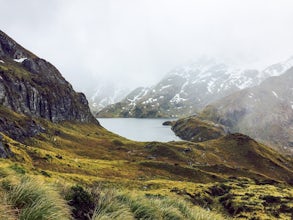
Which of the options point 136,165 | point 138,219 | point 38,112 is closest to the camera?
point 138,219

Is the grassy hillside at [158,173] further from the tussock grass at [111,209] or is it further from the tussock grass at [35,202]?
the tussock grass at [35,202]

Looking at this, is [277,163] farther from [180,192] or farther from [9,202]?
[9,202]

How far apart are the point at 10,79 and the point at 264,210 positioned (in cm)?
14762

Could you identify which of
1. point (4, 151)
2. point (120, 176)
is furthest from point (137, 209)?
point (120, 176)

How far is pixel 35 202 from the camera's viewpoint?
9094 millimetres

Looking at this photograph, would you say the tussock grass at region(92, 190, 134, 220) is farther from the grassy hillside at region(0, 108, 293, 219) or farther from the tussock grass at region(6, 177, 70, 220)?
the tussock grass at region(6, 177, 70, 220)

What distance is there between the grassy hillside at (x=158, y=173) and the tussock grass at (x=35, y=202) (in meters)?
0.21

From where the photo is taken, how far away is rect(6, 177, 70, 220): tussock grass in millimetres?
8391

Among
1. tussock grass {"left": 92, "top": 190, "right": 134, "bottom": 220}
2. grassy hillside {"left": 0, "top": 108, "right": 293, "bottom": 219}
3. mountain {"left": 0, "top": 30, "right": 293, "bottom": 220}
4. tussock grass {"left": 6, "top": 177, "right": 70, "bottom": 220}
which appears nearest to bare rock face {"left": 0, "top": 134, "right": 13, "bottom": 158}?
mountain {"left": 0, "top": 30, "right": 293, "bottom": 220}

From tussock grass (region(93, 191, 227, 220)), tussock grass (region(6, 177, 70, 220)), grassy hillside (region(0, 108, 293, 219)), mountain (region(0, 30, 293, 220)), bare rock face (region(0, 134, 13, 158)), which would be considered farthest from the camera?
bare rock face (region(0, 134, 13, 158))

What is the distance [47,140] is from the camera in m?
137

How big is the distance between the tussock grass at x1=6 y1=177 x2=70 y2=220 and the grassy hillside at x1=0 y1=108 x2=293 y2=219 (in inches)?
8.2

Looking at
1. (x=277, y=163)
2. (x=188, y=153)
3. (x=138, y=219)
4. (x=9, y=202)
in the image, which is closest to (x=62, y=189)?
(x=138, y=219)

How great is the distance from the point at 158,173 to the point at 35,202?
4143 inches
